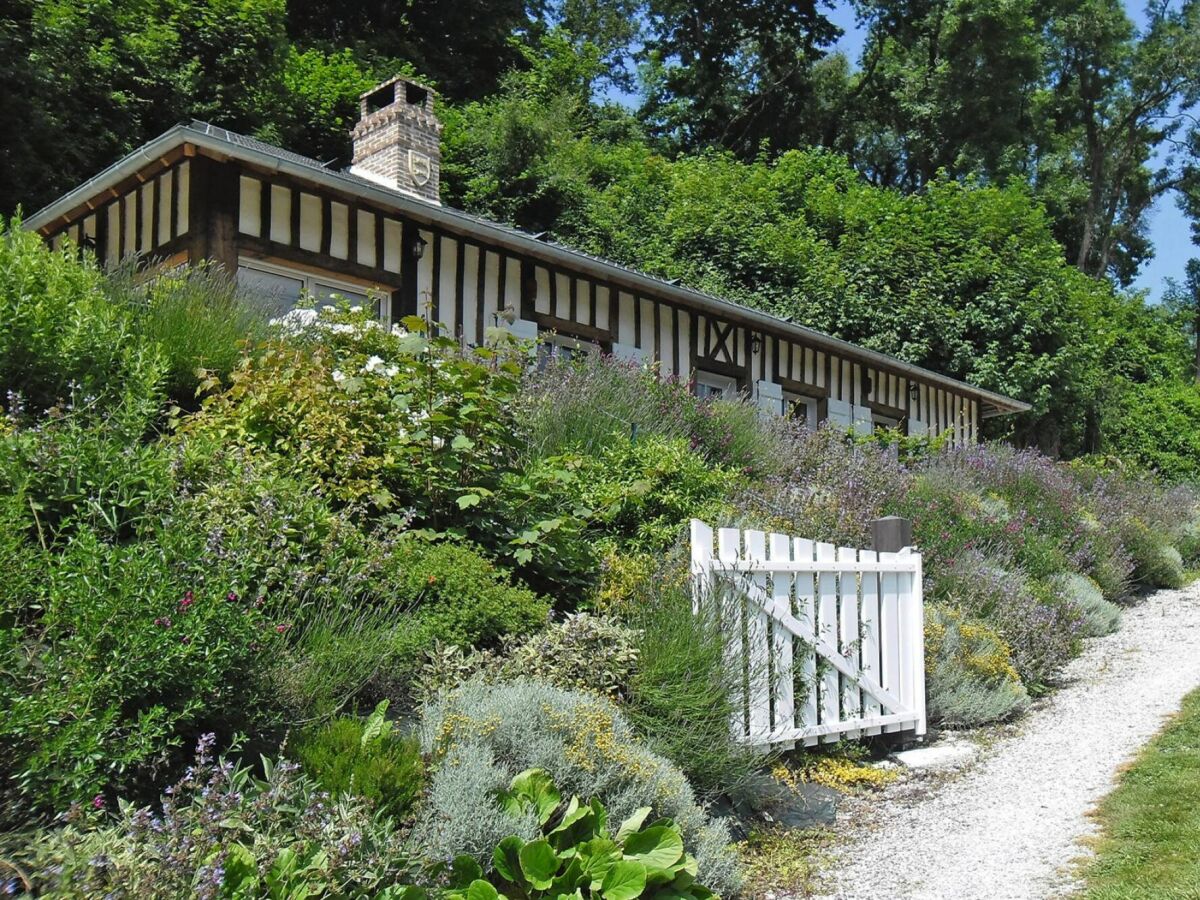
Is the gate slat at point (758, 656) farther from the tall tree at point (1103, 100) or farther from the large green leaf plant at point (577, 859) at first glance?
the tall tree at point (1103, 100)

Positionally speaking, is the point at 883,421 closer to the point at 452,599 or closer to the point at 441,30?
the point at 452,599

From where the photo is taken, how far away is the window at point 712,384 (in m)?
13.4

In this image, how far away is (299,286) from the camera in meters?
9.43

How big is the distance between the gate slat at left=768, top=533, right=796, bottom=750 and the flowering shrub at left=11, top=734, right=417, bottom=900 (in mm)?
2247

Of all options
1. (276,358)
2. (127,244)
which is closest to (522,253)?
(127,244)

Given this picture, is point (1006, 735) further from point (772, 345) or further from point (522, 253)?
point (772, 345)

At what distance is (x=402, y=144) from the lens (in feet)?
37.2

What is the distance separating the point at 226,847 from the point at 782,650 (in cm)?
284

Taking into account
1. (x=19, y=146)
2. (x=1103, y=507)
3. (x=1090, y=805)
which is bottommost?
(x=1090, y=805)

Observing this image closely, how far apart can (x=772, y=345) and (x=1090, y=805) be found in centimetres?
1025

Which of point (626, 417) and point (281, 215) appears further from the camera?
point (281, 215)

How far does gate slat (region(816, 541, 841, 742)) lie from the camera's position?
514 centimetres

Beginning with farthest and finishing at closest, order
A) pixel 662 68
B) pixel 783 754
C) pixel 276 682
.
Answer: pixel 662 68, pixel 783 754, pixel 276 682

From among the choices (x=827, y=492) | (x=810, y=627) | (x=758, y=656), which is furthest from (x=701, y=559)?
(x=827, y=492)
